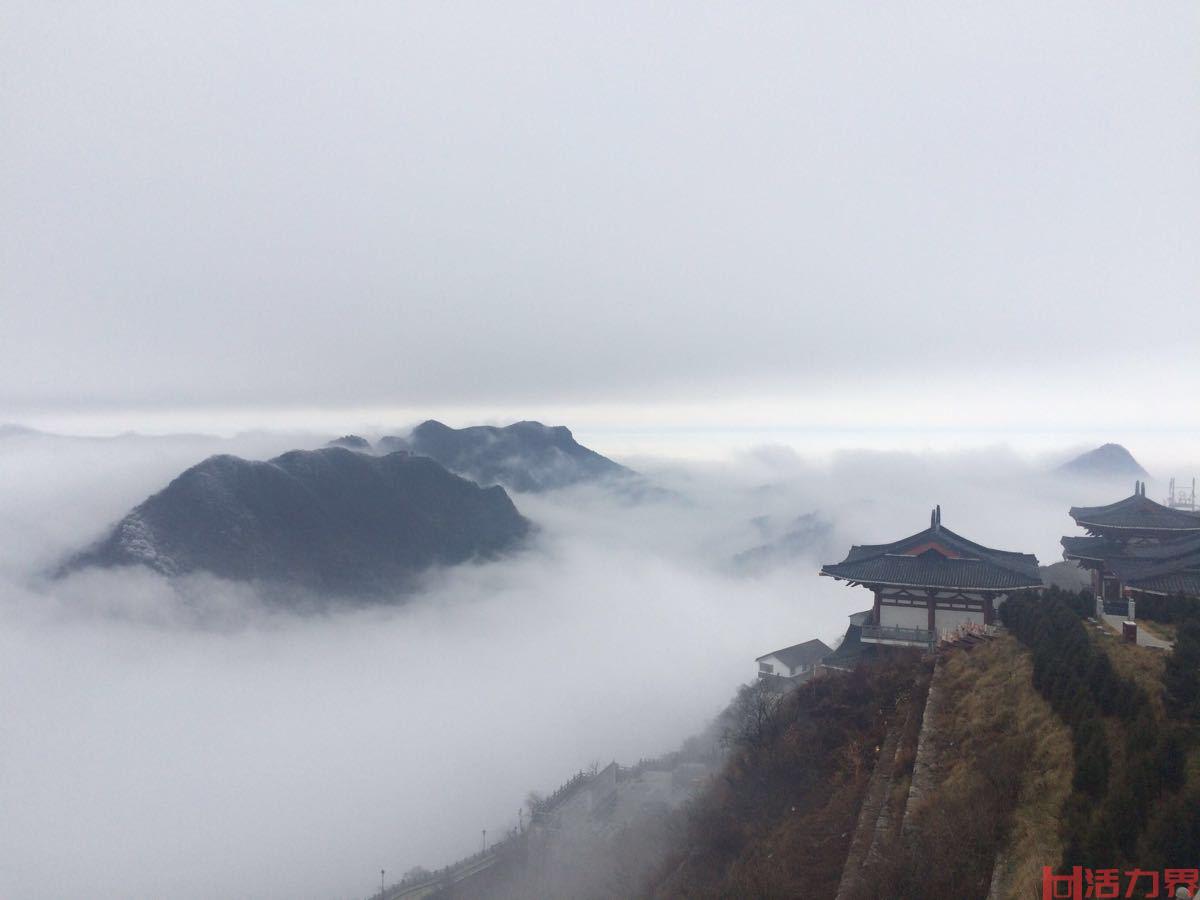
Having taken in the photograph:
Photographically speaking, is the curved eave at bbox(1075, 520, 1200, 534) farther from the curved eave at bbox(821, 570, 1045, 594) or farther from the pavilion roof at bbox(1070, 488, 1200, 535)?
the curved eave at bbox(821, 570, 1045, 594)

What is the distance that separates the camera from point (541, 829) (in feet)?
144

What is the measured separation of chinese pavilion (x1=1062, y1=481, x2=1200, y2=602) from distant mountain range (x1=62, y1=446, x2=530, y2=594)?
130 m

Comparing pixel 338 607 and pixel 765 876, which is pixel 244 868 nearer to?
pixel 765 876

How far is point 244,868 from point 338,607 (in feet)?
263

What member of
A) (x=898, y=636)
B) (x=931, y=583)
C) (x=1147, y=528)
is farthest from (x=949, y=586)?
(x=1147, y=528)

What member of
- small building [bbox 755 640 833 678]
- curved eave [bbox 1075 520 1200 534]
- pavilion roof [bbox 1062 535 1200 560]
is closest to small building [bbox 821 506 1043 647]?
pavilion roof [bbox 1062 535 1200 560]

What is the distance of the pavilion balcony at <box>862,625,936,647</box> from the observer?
3005 cm

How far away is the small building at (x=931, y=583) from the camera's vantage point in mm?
29781

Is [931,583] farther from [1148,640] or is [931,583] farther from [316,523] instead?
[316,523]

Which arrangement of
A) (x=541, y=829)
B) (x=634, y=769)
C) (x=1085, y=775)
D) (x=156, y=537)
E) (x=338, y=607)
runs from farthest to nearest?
(x=338, y=607) < (x=156, y=537) < (x=634, y=769) < (x=541, y=829) < (x=1085, y=775)

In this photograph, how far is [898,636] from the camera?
100ft

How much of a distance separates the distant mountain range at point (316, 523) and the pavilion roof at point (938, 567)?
12413 centimetres

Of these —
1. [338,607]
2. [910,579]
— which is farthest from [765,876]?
[338,607]

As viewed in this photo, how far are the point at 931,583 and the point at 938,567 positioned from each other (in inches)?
48.8
